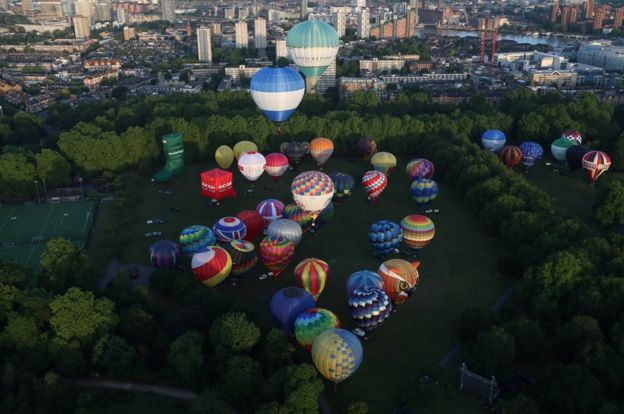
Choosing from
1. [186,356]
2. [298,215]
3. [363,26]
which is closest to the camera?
[186,356]

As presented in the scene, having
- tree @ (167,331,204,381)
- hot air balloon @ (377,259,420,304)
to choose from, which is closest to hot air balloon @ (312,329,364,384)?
tree @ (167,331,204,381)

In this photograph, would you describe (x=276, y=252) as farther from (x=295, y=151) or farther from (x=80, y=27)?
(x=80, y=27)

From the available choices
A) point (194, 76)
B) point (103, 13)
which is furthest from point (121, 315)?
point (103, 13)

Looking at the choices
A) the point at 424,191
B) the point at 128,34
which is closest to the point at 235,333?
the point at 424,191

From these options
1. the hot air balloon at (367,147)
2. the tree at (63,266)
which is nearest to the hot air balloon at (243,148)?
the hot air balloon at (367,147)

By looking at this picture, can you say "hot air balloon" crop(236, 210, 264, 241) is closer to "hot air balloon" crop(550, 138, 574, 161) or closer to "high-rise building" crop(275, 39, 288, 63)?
"hot air balloon" crop(550, 138, 574, 161)

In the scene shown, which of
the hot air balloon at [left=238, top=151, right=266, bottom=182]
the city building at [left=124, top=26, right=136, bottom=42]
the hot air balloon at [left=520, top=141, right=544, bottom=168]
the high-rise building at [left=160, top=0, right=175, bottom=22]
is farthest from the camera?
the high-rise building at [left=160, top=0, right=175, bottom=22]

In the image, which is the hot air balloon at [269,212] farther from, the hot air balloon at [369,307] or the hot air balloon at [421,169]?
the hot air balloon at [421,169]
